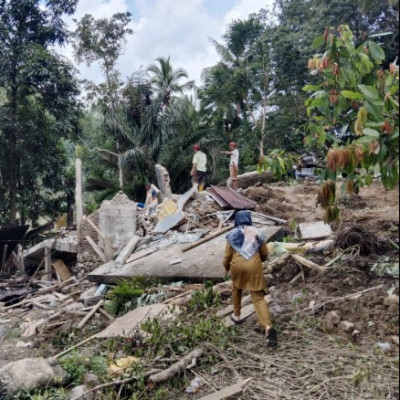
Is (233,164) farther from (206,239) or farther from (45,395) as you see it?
(45,395)

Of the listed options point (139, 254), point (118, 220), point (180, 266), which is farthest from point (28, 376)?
point (118, 220)

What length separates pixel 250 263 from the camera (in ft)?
17.8

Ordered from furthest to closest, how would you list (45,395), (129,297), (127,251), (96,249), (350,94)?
(96,249) < (127,251) < (129,297) < (45,395) < (350,94)

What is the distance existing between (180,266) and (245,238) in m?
3.10

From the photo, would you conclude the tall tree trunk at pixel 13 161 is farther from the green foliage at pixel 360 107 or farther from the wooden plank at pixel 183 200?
the green foliage at pixel 360 107

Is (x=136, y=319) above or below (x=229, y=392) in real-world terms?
above

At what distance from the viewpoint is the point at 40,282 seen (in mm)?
11984

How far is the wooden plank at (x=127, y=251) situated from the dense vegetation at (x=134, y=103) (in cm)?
564

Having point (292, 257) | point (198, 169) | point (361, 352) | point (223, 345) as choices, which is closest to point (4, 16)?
point (198, 169)

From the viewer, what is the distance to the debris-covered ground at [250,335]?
15.4 ft

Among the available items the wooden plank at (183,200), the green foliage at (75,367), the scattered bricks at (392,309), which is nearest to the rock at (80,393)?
the green foliage at (75,367)

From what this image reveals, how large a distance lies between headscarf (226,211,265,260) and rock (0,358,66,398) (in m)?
2.49

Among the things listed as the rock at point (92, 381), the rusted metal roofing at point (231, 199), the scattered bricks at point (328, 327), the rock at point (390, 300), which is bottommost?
the rock at point (92, 381)

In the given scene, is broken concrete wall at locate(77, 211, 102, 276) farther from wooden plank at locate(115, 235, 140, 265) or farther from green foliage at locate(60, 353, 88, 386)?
green foliage at locate(60, 353, 88, 386)
